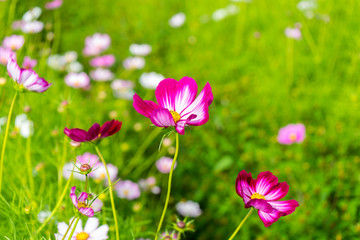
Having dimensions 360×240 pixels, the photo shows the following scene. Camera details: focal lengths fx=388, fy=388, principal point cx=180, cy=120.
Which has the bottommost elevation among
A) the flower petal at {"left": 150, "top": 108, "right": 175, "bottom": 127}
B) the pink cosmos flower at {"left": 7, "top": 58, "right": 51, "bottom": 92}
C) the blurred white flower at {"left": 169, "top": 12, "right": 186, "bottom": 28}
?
the pink cosmos flower at {"left": 7, "top": 58, "right": 51, "bottom": 92}

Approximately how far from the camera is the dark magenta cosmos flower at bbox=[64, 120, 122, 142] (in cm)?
64

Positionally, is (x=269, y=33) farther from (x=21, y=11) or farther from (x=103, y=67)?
(x=21, y=11)

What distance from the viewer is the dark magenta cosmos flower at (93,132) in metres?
0.64

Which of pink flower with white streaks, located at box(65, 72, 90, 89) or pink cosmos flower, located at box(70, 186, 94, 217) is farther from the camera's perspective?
pink flower with white streaks, located at box(65, 72, 90, 89)

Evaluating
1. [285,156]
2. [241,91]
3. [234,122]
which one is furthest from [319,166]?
[241,91]

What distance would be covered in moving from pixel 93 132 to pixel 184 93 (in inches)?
6.8

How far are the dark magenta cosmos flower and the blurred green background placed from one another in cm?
27

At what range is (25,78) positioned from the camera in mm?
751

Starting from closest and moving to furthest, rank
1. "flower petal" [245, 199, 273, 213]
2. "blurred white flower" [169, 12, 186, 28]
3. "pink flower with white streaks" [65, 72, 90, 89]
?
"flower petal" [245, 199, 273, 213], "pink flower with white streaks" [65, 72, 90, 89], "blurred white flower" [169, 12, 186, 28]

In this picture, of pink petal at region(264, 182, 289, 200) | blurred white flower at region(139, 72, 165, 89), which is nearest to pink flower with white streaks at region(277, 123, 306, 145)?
blurred white flower at region(139, 72, 165, 89)

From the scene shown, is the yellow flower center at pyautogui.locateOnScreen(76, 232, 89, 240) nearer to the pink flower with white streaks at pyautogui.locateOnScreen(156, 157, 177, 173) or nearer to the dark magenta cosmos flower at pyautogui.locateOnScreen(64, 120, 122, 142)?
the dark magenta cosmos flower at pyautogui.locateOnScreen(64, 120, 122, 142)

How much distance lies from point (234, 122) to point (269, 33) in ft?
2.26

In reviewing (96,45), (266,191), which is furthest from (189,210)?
(96,45)

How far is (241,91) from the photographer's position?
1.96m
